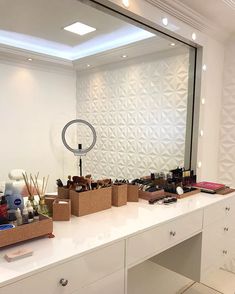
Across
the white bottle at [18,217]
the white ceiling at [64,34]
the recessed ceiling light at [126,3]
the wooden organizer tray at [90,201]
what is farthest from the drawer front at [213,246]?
the recessed ceiling light at [126,3]

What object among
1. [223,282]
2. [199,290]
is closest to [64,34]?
[199,290]

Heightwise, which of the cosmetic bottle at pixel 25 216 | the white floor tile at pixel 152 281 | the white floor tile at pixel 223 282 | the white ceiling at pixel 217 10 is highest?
the white ceiling at pixel 217 10

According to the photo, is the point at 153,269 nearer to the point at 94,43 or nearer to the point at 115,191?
the point at 115,191

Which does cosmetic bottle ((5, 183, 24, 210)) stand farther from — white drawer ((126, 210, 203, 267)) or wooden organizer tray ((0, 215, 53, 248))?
white drawer ((126, 210, 203, 267))

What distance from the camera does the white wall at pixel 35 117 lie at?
1372 millimetres

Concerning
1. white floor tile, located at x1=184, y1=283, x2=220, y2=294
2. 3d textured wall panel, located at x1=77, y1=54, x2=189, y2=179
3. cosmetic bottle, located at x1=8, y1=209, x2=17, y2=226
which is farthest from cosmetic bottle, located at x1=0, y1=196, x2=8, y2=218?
white floor tile, located at x1=184, y1=283, x2=220, y2=294

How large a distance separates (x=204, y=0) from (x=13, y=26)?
3.87ft

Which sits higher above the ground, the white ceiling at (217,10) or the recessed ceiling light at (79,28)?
the white ceiling at (217,10)

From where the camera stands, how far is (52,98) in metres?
1.54

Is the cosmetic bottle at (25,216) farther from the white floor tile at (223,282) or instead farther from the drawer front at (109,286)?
the white floor tile at (223,282)

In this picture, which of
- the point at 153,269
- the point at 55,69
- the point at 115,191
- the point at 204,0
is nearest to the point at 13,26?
the point at 55,69

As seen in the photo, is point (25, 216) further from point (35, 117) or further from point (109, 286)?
point (35, 117)

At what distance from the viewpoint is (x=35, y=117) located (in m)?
1.48

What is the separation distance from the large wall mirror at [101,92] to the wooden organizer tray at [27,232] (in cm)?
49
